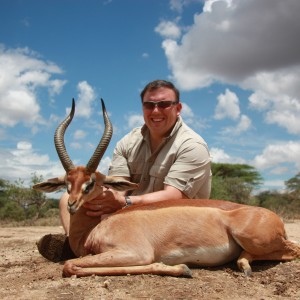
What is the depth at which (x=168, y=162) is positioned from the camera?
6797 mm

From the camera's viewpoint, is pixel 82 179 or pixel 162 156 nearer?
pixel 82 179

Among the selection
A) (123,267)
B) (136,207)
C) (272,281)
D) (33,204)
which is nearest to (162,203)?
(136,207)

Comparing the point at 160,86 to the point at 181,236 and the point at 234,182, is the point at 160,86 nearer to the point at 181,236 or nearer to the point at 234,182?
the point at 181,236

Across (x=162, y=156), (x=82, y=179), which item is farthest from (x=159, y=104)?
(x=82, y=179)

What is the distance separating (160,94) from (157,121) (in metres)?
0.43

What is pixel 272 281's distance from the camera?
4.84 metres

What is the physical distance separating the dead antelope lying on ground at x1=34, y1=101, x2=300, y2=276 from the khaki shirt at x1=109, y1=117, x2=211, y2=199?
2.99 ft

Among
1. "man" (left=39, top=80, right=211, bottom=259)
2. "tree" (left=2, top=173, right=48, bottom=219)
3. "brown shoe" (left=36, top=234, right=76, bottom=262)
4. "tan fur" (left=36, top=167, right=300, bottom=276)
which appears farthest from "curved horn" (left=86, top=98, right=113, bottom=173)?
"tree" (left=2, top=173, right=48, bottom=219)

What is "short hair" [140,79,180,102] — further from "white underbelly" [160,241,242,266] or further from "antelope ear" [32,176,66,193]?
"white underbelly" [160,241,242,266]

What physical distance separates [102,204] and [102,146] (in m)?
0.76

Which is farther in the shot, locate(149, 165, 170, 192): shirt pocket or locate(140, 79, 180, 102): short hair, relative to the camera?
locate(140, 79, 180, 102): short hair

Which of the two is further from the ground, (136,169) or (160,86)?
(160,86)

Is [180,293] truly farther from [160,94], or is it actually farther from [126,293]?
[160,94]

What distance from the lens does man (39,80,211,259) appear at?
6.46 m
